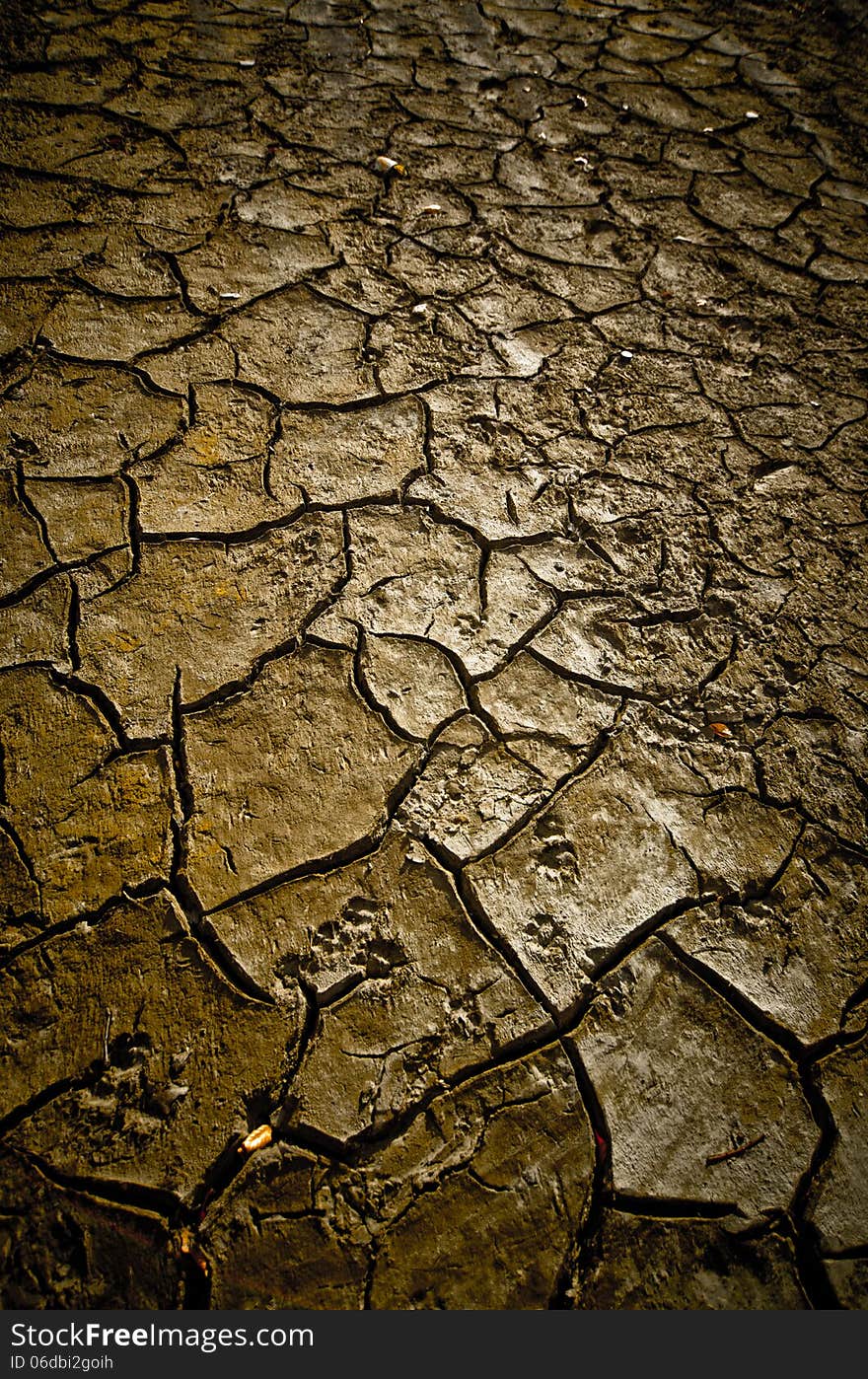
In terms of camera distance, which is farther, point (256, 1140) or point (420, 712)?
point (420, 712)

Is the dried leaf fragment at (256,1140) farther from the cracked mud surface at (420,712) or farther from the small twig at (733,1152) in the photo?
the small twig at (733,1152)

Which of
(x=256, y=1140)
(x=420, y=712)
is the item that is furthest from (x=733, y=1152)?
(x=420, y=712)

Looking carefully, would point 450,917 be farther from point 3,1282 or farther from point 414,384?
point 414,384

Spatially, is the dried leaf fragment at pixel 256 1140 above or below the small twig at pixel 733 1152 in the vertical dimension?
below

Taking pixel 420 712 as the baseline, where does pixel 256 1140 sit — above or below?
below

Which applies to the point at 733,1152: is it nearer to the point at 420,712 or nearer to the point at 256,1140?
the point at 256,1140

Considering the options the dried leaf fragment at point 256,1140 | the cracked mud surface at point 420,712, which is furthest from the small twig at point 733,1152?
the dried leaf fragment at point 256,1140

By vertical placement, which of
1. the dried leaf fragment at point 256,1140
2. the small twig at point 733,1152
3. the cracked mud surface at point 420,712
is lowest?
the dried leaf fragment at point 256,1140
